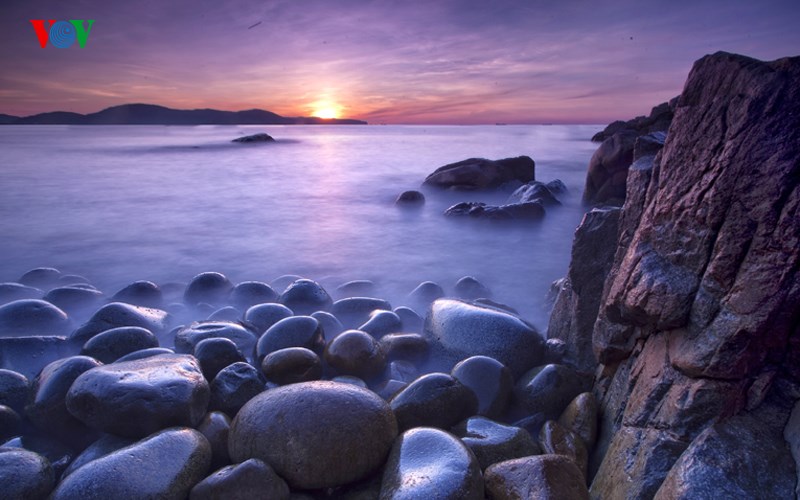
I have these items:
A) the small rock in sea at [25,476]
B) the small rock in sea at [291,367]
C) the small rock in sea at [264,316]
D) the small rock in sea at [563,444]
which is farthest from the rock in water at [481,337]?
the small rock in sea at [25,476]

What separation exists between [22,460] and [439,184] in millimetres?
13236

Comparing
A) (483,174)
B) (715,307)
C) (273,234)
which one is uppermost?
(715,307)

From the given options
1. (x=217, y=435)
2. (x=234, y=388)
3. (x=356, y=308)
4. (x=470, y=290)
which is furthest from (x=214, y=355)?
(x=470, y=290)

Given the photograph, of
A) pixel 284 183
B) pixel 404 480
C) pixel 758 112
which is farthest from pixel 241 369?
pixel 284 183

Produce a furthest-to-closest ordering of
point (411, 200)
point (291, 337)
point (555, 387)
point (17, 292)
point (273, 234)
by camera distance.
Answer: point (411, 200) < point (273, 234) < point (17, 292) < point (291, 337) < point (555, 387)

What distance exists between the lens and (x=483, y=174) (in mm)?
14367

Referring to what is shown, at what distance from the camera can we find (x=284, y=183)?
1870 cm

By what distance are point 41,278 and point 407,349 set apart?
5.59 metres

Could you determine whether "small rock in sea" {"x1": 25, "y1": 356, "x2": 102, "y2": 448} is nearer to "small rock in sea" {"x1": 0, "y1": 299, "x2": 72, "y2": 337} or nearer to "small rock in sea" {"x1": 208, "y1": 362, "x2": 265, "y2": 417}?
"small rock in sea" {"x1": 208, "y1": 362, "x2": 265, "y2": 417}

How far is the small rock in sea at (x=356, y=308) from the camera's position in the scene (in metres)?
5.41

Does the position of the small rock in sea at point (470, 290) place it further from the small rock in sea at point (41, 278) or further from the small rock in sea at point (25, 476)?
the small rock in sea at point (41, 278)

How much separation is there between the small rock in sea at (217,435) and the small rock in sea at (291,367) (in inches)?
25.0

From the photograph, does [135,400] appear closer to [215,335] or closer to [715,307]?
[215,335]

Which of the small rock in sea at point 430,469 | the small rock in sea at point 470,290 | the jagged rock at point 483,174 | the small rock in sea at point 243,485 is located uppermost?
the jagged rock at point 483,174
